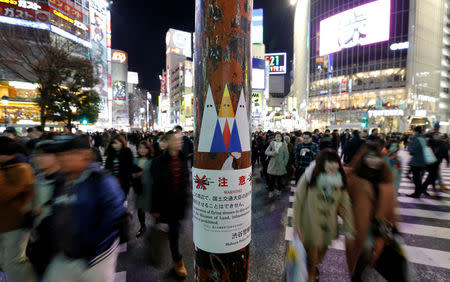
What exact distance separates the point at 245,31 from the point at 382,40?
185 ft

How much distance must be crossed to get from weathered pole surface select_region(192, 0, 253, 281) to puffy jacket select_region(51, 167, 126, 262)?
0.71 m

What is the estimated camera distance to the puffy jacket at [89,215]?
158cm

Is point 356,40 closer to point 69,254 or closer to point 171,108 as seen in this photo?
point 69,254

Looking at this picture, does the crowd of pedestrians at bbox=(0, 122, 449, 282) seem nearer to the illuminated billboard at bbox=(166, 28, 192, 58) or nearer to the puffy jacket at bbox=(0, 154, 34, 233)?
the puffy jacket at bbox=(0, 154, 34, 233)

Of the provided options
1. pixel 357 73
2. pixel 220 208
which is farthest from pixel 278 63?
pixel 220 208

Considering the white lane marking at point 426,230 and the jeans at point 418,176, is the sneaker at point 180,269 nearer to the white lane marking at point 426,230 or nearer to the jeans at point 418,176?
the white lane marking at point 426,230

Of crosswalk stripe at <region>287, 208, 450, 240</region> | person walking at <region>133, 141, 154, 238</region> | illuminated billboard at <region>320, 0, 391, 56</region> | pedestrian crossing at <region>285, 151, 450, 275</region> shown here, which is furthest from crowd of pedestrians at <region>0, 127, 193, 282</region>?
illuminated billboard at <region>320, 0, 391, 56</region>

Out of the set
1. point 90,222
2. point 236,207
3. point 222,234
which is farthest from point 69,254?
point 236,207

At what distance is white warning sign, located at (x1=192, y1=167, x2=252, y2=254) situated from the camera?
6.16 feet

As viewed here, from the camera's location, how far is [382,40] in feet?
144

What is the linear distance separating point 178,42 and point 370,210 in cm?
10415

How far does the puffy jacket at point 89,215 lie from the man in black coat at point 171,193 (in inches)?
47.1

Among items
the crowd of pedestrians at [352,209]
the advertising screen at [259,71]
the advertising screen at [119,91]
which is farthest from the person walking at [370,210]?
the advertising screen at [119,91]

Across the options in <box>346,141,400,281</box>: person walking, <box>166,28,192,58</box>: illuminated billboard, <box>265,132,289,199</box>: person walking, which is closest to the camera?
<box>346,141,400,281</box>: person walking
